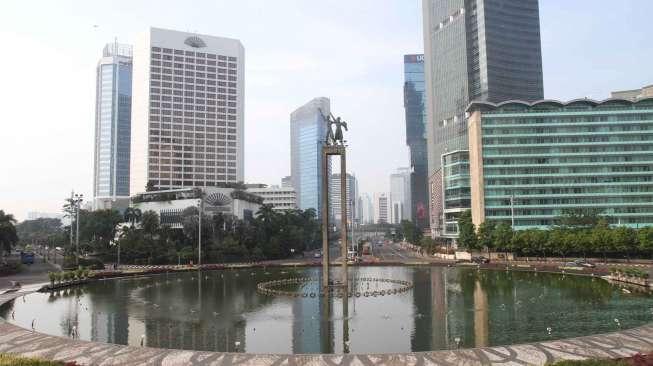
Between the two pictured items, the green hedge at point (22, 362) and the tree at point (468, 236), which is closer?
the green hedge at point (22, 362)

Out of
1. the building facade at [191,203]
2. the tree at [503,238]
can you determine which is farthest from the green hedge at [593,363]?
the building facade at [191,203]

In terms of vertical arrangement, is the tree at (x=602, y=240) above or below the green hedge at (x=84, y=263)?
above

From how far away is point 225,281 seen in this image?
82312mm

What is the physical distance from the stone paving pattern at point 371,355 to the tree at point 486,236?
→ 85.6m

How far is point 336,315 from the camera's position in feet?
160

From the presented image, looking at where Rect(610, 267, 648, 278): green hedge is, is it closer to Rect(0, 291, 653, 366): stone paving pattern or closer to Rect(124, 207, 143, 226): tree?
Rect(0, 291, 653, 366): stone paving pattern

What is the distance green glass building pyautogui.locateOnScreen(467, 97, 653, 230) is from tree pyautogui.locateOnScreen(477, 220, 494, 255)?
17.3 m

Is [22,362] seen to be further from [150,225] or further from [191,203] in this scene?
[191,203]

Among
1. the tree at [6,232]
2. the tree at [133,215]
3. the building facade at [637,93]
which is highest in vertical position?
the building facade at [637,93]

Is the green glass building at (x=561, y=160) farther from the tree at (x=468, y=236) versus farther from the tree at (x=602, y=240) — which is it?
the tree at (x=602, y=240)

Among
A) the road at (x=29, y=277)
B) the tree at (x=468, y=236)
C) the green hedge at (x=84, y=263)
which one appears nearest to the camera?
the road at (x=29, y=277)

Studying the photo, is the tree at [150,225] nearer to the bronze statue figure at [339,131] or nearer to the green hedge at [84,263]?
the green hedge at [84,263]

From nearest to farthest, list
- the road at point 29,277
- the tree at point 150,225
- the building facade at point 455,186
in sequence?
the road at point 29,277 < the tree at point 150,225 < the building facade at point 455,186

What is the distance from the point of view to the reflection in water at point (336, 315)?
1512 inches
